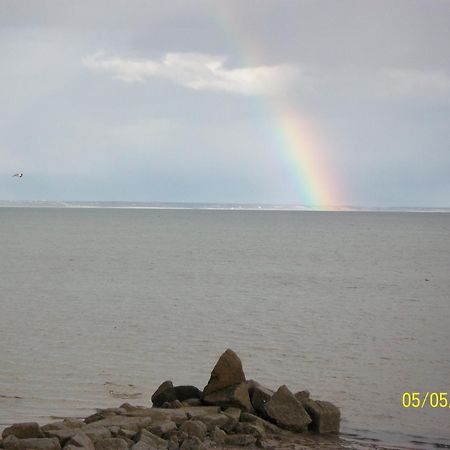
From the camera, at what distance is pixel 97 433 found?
14.1 m

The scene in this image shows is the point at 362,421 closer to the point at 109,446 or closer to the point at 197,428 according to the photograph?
the point at 197,428

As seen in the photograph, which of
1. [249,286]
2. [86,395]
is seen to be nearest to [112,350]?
[86,395]

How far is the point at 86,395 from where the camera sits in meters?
19.8

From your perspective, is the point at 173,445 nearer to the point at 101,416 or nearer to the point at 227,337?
the point at 101,416

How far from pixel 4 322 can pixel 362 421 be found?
18.0 m

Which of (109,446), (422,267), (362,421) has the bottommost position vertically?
(109,446)

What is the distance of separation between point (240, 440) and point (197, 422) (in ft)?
2.80

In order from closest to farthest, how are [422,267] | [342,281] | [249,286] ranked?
[249,286] < [342,281] < [422,267]

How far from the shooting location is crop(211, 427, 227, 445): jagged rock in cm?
1505

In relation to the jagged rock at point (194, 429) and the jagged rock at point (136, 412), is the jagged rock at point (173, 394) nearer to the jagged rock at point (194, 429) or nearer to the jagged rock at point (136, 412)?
the jagged rock at point (136, 412)

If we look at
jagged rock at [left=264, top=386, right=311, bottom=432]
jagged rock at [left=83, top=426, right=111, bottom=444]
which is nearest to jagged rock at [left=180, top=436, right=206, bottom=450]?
jagged rock at [left=83, top=426, right=111, bottom=444]

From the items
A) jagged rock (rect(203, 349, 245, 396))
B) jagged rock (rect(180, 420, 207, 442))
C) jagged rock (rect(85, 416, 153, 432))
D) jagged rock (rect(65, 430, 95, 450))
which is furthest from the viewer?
jagged rock (rect(203, 349, 245, 396))
